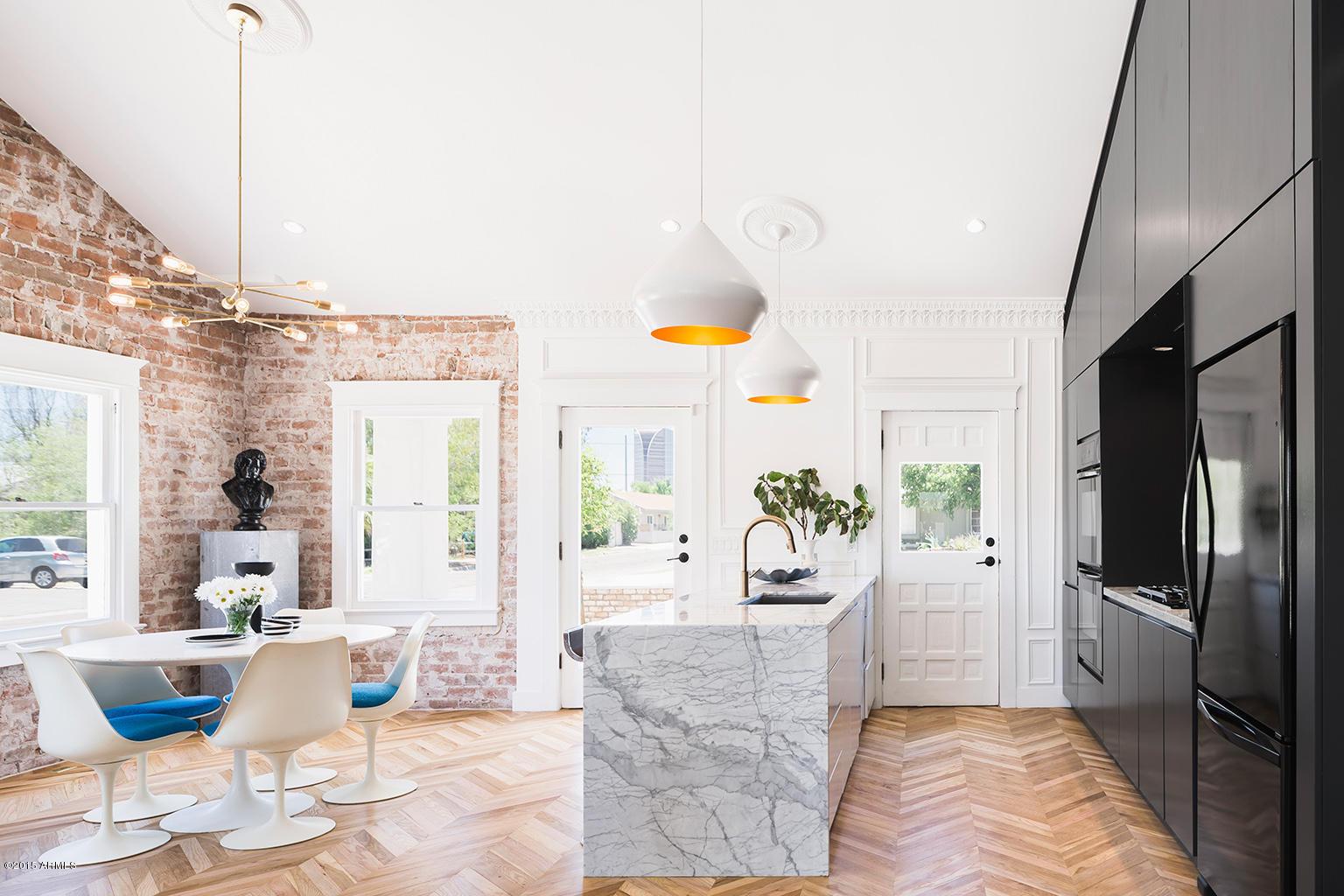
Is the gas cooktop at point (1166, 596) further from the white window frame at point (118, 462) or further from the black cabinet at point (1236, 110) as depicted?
the white window frame at point (118, 462)

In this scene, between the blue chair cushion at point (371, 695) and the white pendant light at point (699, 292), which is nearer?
the white pendant light at point (699, 292)

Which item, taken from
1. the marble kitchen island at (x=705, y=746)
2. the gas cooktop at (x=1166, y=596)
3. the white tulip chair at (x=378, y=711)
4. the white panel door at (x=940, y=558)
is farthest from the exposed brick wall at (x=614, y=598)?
the gas cooktop at (x=1166, y=596)

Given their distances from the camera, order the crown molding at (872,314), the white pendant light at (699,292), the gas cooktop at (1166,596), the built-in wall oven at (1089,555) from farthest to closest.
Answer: the crown molding at (872,314) → the built-in wall oven at (1089,555) → the gas cooktop at (1166,596) → the white pendant light at (699,292)

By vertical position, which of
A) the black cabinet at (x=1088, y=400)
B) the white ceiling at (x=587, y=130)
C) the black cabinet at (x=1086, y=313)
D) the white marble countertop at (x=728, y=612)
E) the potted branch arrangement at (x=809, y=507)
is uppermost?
the white ceiling at (x=587, y=130)

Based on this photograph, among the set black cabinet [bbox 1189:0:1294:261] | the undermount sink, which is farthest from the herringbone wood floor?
black cabinet [bbox 1189:0:1294:261]

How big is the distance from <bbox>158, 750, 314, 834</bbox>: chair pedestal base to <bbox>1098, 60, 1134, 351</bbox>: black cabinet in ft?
14.2

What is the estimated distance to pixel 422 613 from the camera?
20.2ft

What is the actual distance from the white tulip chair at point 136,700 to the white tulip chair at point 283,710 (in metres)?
0.52

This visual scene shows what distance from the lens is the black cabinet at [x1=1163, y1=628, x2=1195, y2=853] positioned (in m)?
3.19

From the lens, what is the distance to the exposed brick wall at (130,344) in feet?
15.2

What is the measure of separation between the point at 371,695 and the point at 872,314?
3.89 metres

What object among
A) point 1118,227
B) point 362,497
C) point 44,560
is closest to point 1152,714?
point 1118,227

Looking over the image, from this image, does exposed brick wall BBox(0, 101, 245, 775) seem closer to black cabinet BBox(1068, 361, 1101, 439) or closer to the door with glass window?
the door with glass window

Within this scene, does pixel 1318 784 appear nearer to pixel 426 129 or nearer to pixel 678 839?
pixel 678 839
